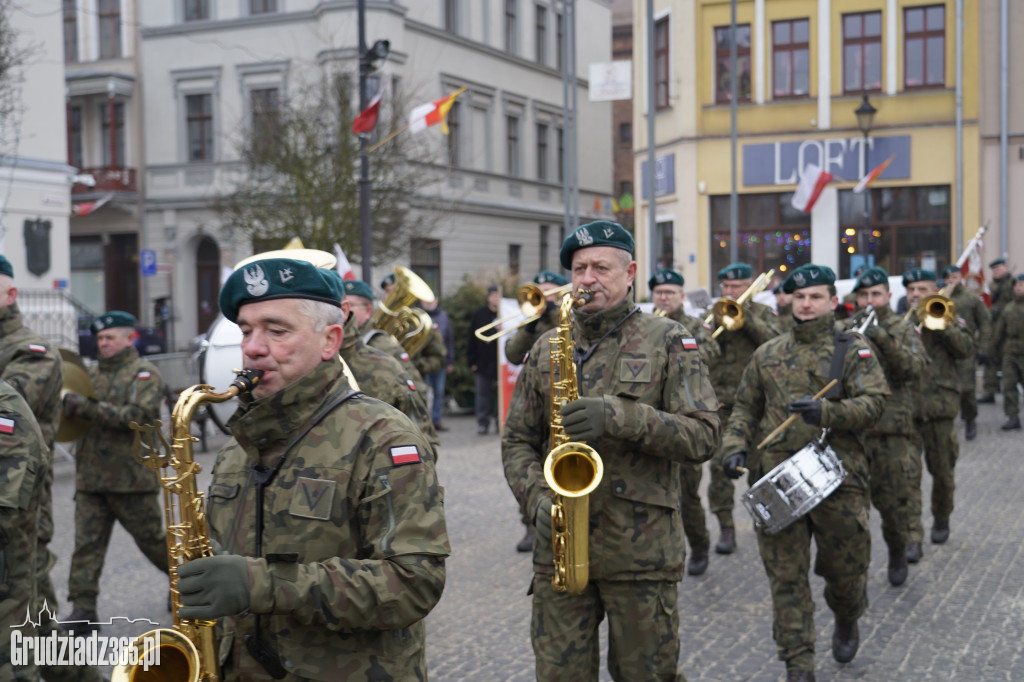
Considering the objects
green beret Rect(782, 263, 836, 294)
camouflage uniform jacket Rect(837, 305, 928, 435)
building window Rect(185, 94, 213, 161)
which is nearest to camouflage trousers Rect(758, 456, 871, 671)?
green beret Rect(782, 263, 836, 294)

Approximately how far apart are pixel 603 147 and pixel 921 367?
4042cm

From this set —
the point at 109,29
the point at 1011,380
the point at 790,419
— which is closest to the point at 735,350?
the point at 790,419

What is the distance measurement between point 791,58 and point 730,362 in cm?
2019

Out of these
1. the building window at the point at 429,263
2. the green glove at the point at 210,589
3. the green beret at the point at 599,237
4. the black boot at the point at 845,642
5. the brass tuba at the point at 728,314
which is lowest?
the black boot at the point at 845,642

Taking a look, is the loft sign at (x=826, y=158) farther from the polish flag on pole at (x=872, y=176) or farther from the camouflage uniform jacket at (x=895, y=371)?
the camouflage uniform jacket at (x=895, y=371)

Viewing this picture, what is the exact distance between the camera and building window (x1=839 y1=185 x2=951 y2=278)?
2655cm

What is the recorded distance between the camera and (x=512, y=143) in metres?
40.2

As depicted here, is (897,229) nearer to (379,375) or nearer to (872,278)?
(872,278)

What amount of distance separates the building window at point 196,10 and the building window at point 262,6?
1.64 meters

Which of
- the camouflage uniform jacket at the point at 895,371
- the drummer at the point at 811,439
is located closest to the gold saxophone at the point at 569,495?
the drummer at the point at 811,439

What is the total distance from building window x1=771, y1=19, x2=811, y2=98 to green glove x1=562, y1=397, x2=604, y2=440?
25176 millimetres

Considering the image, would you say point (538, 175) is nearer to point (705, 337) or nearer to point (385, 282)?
point (385, 282)

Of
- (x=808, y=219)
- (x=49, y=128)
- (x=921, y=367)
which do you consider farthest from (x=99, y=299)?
(x=921, y=367)

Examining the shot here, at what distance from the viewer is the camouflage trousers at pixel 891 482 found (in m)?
7.29
